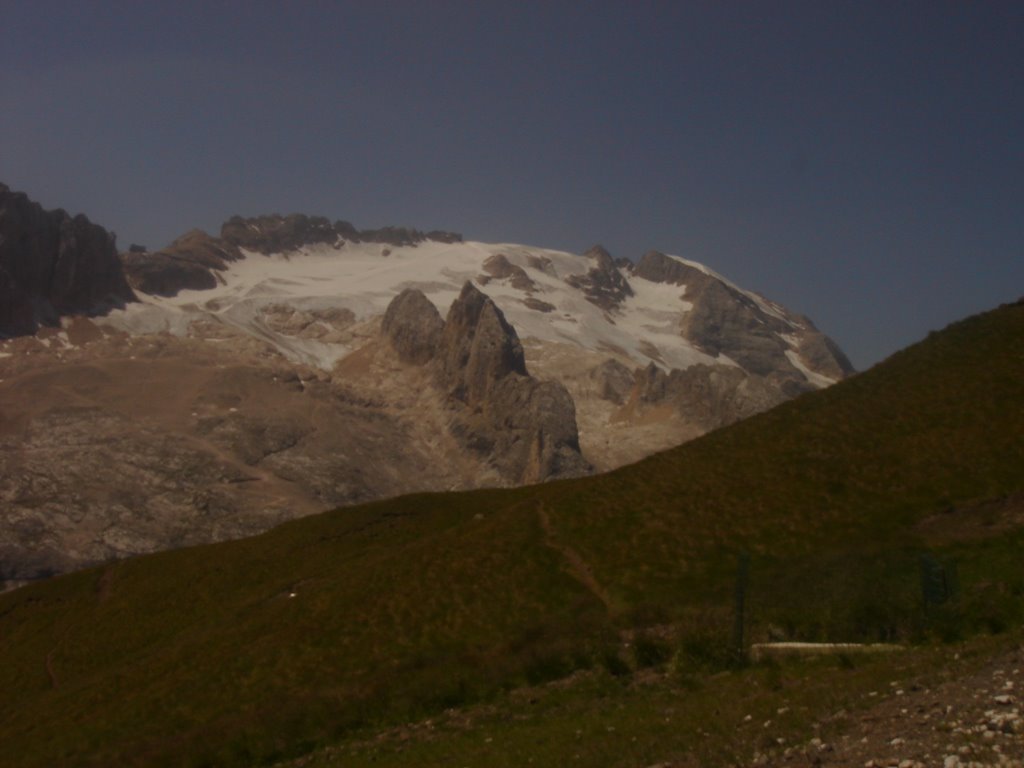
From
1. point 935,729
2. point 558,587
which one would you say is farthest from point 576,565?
point 935,729

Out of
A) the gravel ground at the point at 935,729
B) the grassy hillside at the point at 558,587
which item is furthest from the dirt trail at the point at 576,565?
the gravel ground at the point at 935,729

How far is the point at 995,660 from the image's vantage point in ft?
58.4

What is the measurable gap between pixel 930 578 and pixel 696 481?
21265 millimetres

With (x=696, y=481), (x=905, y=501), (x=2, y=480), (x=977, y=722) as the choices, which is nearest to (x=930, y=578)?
(x=977, y=722)

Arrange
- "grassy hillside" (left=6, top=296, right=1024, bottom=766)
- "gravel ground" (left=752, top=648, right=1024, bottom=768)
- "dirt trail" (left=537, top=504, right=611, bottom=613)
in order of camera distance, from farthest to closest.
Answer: "dirt trail" (left=537, top=504, right=611, bottom=613) → "grassy hillside" (left=6, top=296, right=1024, bottom=766) → "gravel ground" (left=752, top=648, right=1024, bottom=768)

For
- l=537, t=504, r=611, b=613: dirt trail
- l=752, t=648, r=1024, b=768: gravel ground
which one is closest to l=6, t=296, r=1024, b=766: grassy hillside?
l=537, t=504, r=611, b=613: dirt trail

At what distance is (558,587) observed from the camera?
38031mm

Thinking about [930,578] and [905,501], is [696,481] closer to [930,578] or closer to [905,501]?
[905,501]

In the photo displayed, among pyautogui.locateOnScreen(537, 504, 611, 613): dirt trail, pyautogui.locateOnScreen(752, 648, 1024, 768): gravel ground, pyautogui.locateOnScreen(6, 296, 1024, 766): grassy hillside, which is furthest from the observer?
pyautogui.locateOnScreen(537, 504, 611, 613): dirt trail

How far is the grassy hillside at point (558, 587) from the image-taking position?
28578 millimetres

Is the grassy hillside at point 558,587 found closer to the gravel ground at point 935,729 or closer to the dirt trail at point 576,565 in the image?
the dirt trail at point 576,565

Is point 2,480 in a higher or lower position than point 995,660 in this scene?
higher

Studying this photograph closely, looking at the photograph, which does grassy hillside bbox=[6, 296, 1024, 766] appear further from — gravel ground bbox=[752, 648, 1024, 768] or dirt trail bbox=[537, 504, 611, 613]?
gravel ground bbox=[752, 648, 1024, 768]

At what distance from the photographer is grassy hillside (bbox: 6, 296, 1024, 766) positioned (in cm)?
2858
